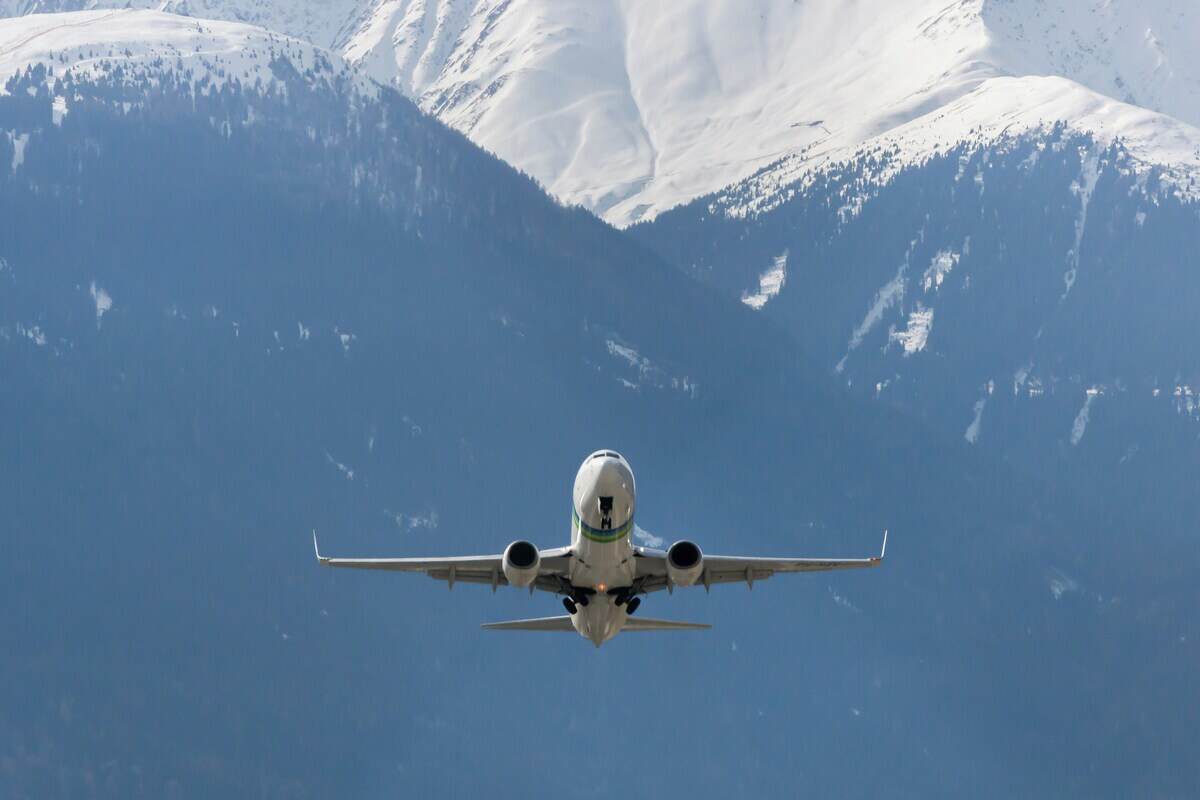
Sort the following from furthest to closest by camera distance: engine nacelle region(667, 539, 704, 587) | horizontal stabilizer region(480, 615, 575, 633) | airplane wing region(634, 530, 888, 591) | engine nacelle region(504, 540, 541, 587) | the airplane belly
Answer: horizontal stabilizer region(480, 615, 575, 633), the airplane belly, airplane wing region(634, 530, 888, 591), engine nacelle region(667, 539, 704, 587), engine nacelle region(504, 540, 541, 587)

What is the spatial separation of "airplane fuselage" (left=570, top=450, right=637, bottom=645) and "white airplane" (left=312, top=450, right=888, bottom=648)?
4 centimetres

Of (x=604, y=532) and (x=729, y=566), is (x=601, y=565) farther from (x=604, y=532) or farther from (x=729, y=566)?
(x=729, y=566)

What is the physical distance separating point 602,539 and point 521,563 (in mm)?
3451

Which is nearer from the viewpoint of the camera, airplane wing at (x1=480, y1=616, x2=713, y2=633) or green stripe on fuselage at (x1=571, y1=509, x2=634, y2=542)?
green stripe on fuselage at (x1=571, y1=509, x2=634, y2=542)

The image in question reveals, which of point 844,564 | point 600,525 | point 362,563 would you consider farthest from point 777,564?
point 362,563

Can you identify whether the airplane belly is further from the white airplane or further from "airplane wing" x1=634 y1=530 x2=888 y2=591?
"airplane wing" x1=634 y1=530 x2=888 y2=591

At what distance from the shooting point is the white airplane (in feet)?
276

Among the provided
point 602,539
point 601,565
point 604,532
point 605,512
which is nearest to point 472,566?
point 601,565

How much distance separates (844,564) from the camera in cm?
9375

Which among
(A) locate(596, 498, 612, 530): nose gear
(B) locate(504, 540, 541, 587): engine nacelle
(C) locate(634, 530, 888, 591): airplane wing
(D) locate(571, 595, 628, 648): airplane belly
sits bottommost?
(D) locate(571, 595, 628, 648): airplane belly

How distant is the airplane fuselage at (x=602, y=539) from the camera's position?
3282 inches

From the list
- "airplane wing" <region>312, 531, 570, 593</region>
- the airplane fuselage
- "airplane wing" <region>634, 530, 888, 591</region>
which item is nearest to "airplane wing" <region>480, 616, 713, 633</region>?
the airplane fuselage

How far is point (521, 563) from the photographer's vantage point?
8794 cm

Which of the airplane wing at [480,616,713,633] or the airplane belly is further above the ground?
the airplane belly
